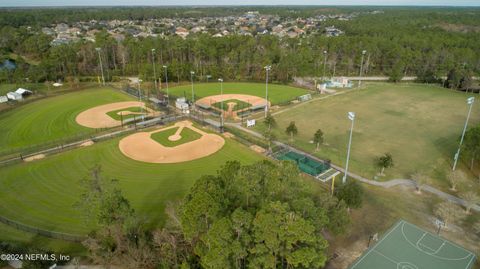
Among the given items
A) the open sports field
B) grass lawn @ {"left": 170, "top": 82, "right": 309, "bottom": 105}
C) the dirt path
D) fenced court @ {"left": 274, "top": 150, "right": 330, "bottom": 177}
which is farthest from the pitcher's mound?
grass lawn @ {"left": 170, "top": 82, "right": 309, "bottom": 105}

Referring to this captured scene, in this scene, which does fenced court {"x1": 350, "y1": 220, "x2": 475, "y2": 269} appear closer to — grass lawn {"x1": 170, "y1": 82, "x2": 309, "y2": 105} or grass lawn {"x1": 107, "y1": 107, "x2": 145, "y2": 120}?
grass lawn {"x1": 170, "y1": 82, "x2": 309, "y2": 105}

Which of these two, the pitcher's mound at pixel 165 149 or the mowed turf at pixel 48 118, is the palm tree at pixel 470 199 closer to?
the pitcher's mound at pixel 165 149

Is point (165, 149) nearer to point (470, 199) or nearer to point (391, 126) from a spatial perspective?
point (470, 199)

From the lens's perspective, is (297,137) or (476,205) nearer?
(476,205)

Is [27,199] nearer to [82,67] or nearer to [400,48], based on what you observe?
[82,67]

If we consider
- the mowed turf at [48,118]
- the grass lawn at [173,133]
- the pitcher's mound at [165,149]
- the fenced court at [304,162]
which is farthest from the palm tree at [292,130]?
the mowed turf at [48,118]

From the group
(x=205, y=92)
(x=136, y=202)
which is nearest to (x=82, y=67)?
(x=205, y=92)
